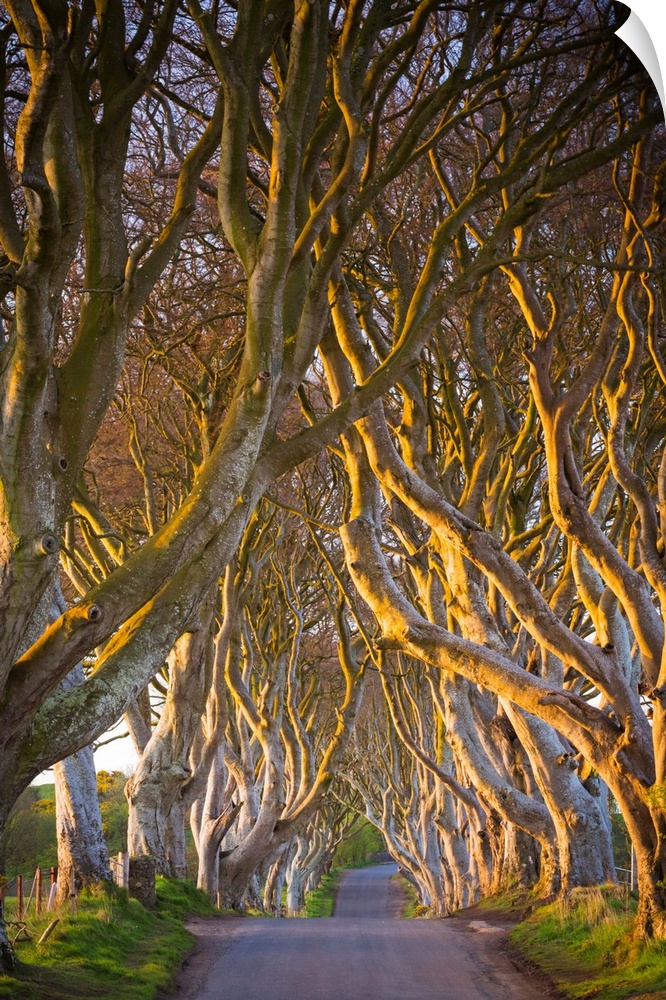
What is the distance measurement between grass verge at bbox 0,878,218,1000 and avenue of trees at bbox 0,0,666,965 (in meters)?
0.82

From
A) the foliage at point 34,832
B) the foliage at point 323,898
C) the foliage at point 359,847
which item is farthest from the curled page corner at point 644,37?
the foliage at point 359,847

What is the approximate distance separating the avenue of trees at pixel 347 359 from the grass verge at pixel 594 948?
40 centimetres

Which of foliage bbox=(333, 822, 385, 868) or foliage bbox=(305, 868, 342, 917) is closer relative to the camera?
foliage bbox=(305, 868, 342, 917)

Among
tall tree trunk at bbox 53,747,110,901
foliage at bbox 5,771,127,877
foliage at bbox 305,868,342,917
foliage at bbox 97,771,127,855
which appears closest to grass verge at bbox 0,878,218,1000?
tall tree trunk at bbox 53,747,110,901

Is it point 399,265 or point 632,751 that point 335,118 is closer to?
point 399,265

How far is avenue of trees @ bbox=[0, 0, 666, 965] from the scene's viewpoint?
6.32 meters

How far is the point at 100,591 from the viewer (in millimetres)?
6141

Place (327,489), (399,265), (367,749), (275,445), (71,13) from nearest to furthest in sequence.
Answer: (71,13), (275,445), (399,265), (327,489), (367,749)

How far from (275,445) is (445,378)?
5637 mm

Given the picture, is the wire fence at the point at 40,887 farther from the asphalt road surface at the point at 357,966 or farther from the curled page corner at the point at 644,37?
the curled page corner at the point at 644,37

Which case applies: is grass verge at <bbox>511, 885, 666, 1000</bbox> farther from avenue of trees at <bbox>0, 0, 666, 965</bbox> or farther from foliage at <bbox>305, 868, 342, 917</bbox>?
foliage at <bbox>305, 868, 342, 917</bbox>

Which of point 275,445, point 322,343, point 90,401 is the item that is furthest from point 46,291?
point 322,343

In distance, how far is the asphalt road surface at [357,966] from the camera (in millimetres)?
7781

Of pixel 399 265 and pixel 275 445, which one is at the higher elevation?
pixel 399 265
